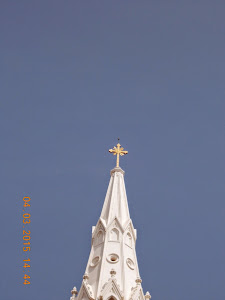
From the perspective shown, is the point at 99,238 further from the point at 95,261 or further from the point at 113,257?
the point at 113,257

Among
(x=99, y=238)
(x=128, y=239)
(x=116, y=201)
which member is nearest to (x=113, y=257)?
(x=99, y=238)

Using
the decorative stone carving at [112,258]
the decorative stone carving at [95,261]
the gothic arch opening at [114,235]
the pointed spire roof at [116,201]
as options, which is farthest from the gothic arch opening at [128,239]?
the decorative stone carving at [95,261]

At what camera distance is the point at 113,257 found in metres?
45.5

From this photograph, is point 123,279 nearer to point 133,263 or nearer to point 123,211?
point 133,263

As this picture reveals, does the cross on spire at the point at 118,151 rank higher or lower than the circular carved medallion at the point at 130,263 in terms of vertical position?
higher

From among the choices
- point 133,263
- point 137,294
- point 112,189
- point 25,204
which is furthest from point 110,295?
point 112,189

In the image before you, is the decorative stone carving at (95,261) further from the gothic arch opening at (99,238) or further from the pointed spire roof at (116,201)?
the pointed spire roof at (116,201)

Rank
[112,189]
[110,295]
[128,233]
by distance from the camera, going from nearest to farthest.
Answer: [110,295] < [128,233] < [112,189]

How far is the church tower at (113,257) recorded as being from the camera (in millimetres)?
42312

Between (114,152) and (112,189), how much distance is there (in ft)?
11.4

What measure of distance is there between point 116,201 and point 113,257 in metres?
5.81

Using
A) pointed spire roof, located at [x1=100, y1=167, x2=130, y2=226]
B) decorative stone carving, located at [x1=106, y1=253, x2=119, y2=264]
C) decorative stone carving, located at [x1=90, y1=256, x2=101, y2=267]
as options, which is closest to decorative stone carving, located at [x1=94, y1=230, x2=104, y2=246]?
pointed spire roof, located at [x1=100, y1=167, x2=130, y2=226]

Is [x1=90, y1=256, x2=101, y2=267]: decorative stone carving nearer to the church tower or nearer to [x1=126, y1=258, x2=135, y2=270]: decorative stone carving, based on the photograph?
the church tower

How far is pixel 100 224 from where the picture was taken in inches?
1898
